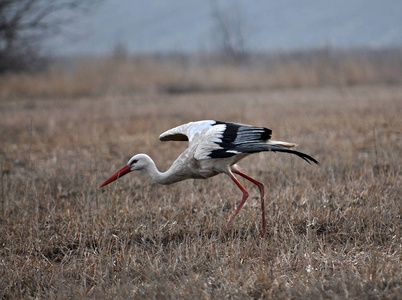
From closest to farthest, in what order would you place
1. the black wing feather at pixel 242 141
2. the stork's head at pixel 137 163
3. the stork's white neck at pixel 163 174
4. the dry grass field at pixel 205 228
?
the dry grass field at pixel 205 228
the black wing feather at pixel 242 141
the stork's white neck at pixel 163 174
the stork's head at pixel 137 163

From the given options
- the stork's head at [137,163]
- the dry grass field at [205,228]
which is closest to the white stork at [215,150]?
the stork's head at [137,163]

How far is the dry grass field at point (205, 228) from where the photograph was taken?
127 inches

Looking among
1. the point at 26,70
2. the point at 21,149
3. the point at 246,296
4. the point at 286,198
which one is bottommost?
the point at 246,296

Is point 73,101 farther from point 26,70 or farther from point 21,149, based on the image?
point 21,149

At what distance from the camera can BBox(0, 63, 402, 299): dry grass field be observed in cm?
322

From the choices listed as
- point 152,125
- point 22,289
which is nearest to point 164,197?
point 22,289

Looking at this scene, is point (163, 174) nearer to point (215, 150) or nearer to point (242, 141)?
point (215, 150)

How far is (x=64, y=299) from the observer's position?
123 inches

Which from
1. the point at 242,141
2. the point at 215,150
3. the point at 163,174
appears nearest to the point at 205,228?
the point at 163,174

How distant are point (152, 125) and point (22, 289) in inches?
264

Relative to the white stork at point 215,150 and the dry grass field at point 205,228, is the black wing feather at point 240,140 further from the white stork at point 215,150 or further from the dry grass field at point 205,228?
the dry grass field at point 205,228

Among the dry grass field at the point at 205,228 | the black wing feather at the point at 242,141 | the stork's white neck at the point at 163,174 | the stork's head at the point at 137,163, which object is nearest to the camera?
the dry grass field at the point at 205,228

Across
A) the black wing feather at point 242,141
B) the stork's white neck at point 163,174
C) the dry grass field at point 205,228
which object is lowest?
the dry grass field at point 205,228

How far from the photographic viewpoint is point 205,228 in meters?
4.39
